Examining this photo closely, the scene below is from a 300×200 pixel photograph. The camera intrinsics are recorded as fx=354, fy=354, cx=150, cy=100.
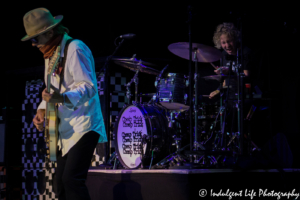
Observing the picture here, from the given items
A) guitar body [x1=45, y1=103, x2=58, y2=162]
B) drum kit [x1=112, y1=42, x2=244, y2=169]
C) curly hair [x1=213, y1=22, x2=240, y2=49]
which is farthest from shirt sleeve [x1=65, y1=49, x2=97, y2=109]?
curly hair [x1=213, y1=22, x2=240, y2=49]

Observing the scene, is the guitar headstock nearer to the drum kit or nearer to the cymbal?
the drum kit

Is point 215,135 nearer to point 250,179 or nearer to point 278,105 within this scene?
point 278,105

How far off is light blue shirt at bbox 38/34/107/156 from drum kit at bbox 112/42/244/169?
2052mm

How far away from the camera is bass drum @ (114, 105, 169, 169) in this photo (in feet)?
14.9

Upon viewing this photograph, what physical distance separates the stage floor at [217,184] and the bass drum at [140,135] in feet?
3.05

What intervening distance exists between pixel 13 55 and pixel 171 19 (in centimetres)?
292

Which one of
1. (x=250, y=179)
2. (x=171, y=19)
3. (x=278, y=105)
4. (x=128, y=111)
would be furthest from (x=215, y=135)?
(x=171, y=19)

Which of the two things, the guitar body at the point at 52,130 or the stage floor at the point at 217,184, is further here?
the stage floor at the point at 217,184

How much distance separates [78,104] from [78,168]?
1.37ft

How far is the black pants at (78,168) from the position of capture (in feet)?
7.47

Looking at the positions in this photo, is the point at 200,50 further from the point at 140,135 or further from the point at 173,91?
the point at 140,135

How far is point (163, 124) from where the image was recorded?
188 inches

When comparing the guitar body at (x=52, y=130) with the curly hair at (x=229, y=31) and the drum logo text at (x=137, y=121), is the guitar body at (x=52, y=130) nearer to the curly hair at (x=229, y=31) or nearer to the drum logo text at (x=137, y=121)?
the drum logo text at (x=137, y=121)
